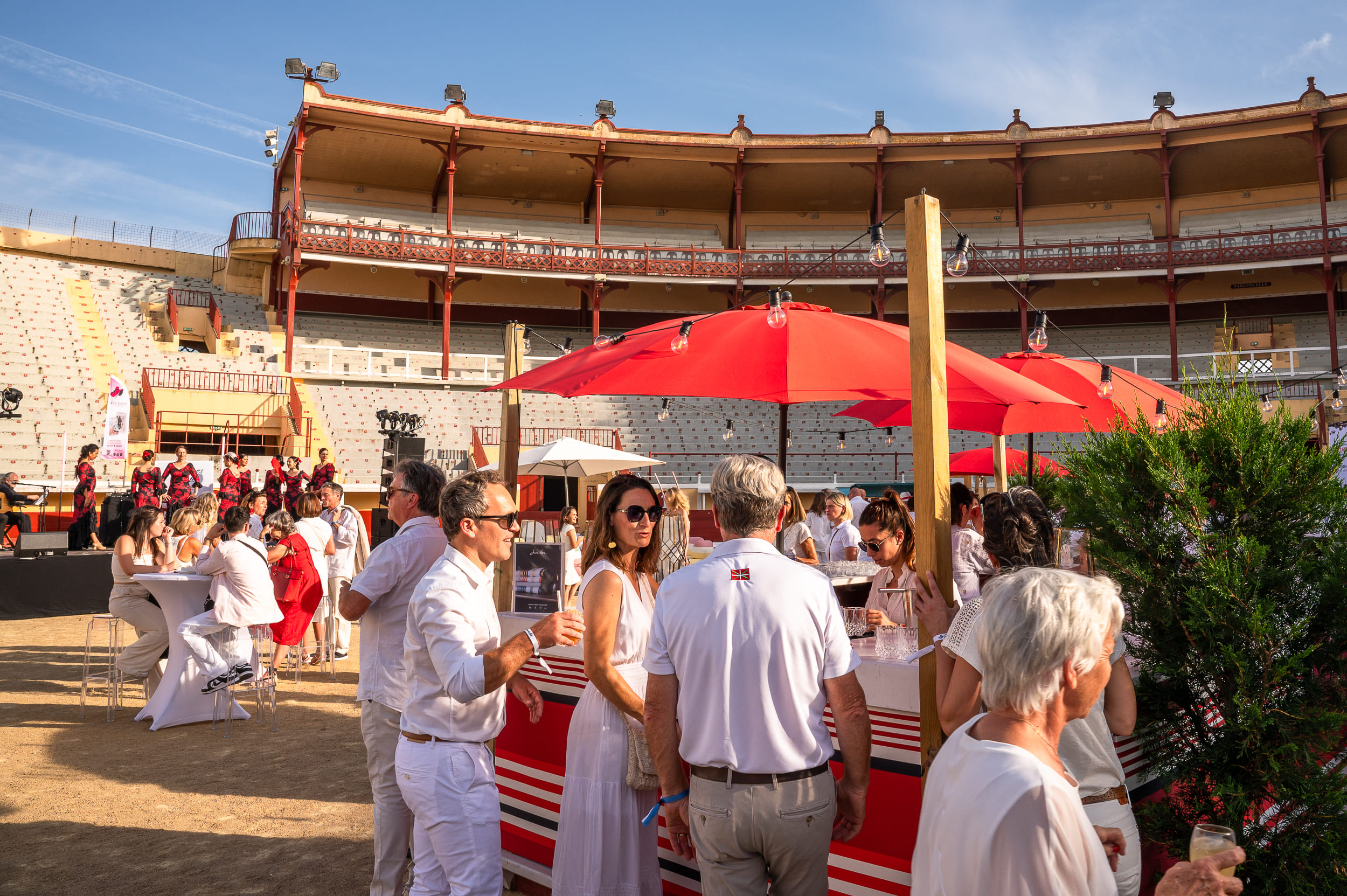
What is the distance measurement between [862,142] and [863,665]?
25.8 m

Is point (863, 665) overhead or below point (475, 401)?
below

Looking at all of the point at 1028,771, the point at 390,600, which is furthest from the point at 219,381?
the point at 1028,771

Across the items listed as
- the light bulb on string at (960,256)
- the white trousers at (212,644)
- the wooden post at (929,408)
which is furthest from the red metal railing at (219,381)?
the wooden post at (929,408)

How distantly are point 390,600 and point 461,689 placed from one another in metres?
1.13

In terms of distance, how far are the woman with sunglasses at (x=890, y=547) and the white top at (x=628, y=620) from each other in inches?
45.8

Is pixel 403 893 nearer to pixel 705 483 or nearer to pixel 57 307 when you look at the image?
pixel 705 483

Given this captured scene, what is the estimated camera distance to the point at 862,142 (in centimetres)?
2625

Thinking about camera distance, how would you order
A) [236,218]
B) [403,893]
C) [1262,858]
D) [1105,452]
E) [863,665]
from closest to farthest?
[1262,858] → [1105,452] → [863,665] → [403,893] → [236,218]

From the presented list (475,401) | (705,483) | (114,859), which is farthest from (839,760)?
(475,401)

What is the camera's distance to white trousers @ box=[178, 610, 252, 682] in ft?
21.8

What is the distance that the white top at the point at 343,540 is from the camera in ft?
29.5

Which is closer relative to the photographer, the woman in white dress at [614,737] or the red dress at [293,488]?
the woman in white dress at [614,737]

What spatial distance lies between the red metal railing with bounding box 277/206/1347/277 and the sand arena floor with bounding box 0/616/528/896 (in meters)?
19.4

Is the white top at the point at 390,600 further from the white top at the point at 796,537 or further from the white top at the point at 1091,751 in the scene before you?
the white top at the point at 796,537
